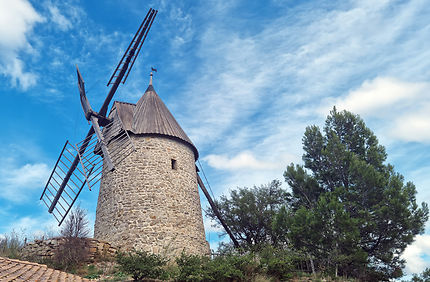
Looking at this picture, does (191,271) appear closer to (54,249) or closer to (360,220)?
(54,249)

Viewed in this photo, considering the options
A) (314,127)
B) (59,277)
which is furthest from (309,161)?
(59,277)

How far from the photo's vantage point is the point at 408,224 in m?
11.8

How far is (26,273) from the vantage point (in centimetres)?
650

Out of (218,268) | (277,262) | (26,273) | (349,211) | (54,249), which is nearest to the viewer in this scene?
(26,273)

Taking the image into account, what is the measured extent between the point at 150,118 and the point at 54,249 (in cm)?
623

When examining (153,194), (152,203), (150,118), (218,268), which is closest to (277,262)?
(218,268)

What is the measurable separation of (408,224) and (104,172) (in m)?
11.4

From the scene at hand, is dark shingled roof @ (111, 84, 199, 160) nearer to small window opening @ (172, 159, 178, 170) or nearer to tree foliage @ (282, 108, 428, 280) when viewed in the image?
small window opening @ (172, 159, 178, 170)

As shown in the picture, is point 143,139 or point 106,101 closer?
point 143,139

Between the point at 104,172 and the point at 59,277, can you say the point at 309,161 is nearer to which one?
the point at 104,172

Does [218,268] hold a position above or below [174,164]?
below

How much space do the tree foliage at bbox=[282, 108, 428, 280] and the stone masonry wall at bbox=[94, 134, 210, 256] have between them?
3.58 meters

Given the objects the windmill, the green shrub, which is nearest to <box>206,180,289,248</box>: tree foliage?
the windmill

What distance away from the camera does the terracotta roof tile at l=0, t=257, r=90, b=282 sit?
595cm
